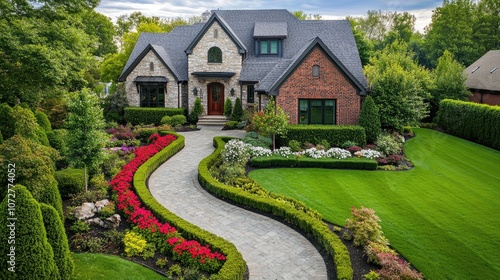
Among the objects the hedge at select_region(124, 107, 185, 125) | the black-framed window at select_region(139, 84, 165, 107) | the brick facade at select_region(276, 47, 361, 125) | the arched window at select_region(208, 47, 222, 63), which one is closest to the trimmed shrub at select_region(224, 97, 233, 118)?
the arched window at select_region(208, 47, 222, 63)

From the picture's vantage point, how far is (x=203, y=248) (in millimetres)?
9836

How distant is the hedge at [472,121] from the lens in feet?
80.3

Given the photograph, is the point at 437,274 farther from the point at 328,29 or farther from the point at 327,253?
the point at 328,29

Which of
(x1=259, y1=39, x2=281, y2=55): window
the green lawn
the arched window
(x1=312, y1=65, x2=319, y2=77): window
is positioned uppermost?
(x1=259, y1=39, x2=281, y2=55): window

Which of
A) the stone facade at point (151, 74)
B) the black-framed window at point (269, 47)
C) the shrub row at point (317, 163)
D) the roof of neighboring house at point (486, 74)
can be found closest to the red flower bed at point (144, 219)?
the shrub row at point (317, 163)

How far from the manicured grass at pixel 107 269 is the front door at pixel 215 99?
22.2 meters

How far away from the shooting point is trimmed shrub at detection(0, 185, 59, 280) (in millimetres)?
7176

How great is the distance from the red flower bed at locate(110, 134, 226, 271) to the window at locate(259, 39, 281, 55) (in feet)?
53.5

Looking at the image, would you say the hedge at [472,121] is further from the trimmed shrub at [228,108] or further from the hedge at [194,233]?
the hedge at [194,233]

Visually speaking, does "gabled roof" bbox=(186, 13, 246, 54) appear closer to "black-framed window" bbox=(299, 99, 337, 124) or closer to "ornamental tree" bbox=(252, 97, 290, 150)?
"black-framed window" bbox=(299, 99, 337, 124)

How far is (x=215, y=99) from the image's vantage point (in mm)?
31641

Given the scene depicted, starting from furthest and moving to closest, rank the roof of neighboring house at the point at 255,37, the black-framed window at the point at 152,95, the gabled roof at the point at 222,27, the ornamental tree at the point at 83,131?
the black-framed window at the point at 152,95 → the roof of neighboring house at the point at 255,37 → the gabled roof at the point at 222,27 → the ornamental tree at the point at 83,131

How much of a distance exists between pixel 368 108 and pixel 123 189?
14.3 meters

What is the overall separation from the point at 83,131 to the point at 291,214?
8.06 m
